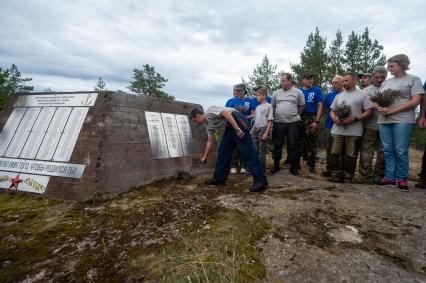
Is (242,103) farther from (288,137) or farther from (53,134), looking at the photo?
(53,134)

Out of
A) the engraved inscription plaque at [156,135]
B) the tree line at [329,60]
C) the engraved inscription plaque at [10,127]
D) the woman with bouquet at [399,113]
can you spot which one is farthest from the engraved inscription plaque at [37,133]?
the tree line at [329,60]

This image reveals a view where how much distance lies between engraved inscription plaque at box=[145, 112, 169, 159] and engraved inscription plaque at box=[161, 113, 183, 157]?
4.6 inches

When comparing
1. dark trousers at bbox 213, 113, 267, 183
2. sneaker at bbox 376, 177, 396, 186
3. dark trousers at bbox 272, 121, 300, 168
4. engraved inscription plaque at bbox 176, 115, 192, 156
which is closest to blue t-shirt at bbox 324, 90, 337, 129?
dark trousers at bbox 272, 121, 300, 168

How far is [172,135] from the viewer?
6.01 meters

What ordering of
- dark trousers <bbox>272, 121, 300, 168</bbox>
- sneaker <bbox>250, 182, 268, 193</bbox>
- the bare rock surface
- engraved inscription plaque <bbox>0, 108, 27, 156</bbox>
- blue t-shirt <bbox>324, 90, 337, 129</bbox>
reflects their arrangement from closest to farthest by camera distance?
the bare rock surface
sneaker <bbox>250, 182, 268, 193</bbox>
engraved inscription plaque <bbox>0, 108, 27, 156</bbox>
dark trousers <bbox>272, 121, 300, 168</bbox>
blue t-shirt <bbox>324, 90, 337, 129</bbox>

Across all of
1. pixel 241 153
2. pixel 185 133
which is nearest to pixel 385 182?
pixel 241 153

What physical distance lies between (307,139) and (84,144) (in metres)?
4.44

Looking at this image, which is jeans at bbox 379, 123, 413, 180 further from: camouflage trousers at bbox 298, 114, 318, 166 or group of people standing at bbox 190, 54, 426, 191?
camouflage trousers at bbox 298, 114, 318, 166

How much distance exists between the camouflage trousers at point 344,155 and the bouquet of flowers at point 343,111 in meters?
0.41

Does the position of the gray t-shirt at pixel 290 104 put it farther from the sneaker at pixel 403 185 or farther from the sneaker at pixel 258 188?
A: the sneaker at pixel 403 185

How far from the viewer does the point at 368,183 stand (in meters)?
4.99

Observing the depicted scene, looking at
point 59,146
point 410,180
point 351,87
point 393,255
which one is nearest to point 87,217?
point 59,146

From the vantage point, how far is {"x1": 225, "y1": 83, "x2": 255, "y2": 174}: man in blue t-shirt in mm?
6504

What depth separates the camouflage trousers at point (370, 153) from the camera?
5.07 meters
